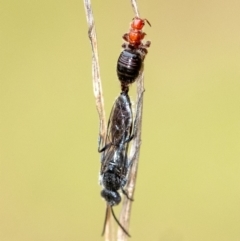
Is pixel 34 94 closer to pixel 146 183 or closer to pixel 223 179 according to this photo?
pixel 146 183

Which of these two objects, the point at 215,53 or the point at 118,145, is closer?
the point at 118,145

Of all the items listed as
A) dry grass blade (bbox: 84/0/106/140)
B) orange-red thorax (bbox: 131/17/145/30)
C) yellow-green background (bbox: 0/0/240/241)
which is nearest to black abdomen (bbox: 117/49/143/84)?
orange-red thorax (bbox: 131/17/145/30)

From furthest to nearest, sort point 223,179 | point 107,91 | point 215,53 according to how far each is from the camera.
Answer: point 215,53 < point 107,91 < point 223,179

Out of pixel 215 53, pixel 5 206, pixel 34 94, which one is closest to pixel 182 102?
pixel 215 53

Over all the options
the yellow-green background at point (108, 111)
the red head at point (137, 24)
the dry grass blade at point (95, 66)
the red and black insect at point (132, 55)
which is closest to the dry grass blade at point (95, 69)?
the dry grass blade at point (95, 66)

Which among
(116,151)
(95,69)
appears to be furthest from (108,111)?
(95,69)

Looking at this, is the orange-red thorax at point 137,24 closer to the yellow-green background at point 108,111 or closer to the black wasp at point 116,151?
the black wasp at point 116,151

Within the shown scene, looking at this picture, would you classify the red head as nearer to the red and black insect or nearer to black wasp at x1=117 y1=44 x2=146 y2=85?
the red and black insect

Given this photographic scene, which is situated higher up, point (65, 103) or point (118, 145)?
point (65, 103)
